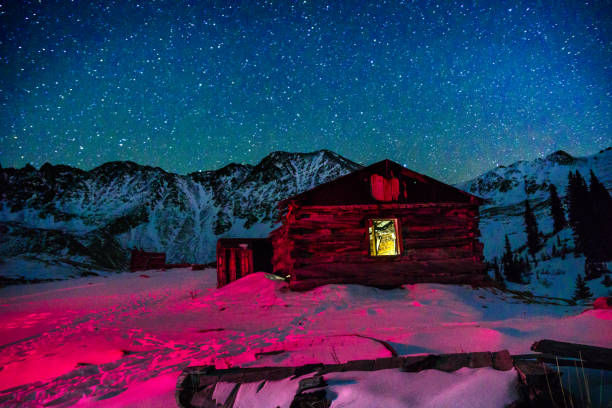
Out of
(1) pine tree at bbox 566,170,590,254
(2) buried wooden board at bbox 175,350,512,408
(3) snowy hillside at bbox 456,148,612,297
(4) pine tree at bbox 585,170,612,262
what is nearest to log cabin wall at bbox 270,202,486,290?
(3) snowy hillside at bbox 456,148,612,297

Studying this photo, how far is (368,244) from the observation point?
1170 centimetres

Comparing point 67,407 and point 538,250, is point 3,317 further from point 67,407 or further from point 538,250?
point 538,250

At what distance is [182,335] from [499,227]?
92.2 meters

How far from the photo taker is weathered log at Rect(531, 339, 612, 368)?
3.02 metres

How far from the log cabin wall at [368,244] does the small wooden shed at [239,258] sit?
453 cm

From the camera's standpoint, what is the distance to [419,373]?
2654mm

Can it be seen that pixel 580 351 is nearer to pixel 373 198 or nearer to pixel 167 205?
pixel 373 198

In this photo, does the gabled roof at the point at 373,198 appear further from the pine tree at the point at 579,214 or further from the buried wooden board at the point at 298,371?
the pine tree at the point at 579,214

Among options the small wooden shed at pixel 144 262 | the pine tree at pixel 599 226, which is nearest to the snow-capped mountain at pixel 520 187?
the pine tree at pixel 599 226

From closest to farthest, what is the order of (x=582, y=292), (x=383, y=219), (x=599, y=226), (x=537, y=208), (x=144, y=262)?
1. (x=383, y=219)
2. (x=582, y=292)
3. (x=144, y=262)
4. (x=599, y=226)
5. (x=537, y=208)

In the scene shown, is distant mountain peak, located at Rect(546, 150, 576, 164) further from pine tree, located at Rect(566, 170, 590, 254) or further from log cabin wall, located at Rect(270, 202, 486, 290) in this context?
log cabin wall, located at Rect(270, 202, 486, 290)

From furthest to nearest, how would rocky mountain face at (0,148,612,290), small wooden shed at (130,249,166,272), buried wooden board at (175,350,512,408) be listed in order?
rocky mountain face at (0,148,612,290), small wooden shed at (130,249,166,272), buried wooden board at (175,350,512,408)

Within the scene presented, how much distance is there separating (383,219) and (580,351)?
8.81 meters

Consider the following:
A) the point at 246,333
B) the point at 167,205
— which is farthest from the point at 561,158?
the point at 246,333
